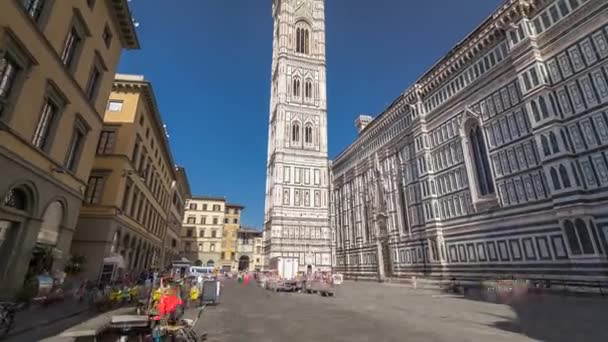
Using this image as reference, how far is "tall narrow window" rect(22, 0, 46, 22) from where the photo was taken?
12055mm

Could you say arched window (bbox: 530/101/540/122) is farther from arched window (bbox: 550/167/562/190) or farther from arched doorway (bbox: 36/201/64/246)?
arched doorway (bbox: 36/201/64/246)

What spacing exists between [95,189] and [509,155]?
3479 cm

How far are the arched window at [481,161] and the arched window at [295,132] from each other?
29.6m

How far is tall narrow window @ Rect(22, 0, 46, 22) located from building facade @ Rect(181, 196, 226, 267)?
221 feet

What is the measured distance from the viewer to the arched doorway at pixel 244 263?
8109 cm

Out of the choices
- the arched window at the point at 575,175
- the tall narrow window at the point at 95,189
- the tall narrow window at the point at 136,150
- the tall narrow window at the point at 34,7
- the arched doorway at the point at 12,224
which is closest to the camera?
the arched doorway at the point at 12,224

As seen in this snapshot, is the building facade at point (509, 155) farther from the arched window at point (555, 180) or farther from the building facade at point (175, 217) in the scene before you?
the building facade at point (175, 217)

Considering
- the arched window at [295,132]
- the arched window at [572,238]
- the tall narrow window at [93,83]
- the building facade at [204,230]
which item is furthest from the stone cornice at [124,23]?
the building facade at [204,230]

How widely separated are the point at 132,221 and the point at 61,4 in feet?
59.4

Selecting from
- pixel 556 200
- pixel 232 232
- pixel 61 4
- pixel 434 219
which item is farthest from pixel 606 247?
pixel 232 232

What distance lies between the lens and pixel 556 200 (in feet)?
75.3

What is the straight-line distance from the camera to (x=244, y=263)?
82312mm

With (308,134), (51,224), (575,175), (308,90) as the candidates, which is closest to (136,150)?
(51,224)

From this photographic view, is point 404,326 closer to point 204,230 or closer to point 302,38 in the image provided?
point 302,38
